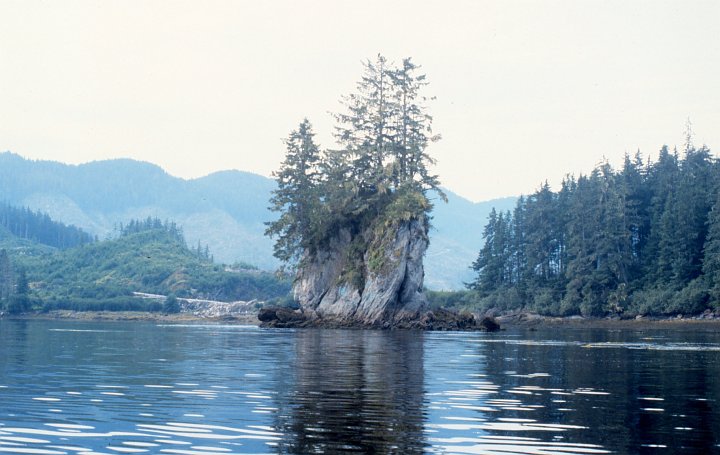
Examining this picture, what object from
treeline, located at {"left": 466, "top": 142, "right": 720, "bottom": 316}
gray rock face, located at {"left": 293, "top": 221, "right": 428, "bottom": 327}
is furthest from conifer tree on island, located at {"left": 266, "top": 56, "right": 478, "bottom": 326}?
treeline, located at {"left": 466, "top": 142, "right": 720, "bottom": 316}

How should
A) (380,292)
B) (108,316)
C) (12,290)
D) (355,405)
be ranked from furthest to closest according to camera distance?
(12,290)
(108,316)
(380,292)
(355,405)

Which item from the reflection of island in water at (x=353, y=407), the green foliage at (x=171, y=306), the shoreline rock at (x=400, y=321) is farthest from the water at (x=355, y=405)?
the green foliage at (x=171, y=306)

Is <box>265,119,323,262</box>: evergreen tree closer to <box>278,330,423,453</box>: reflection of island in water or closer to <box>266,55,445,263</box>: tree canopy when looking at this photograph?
<box>266,55,445,263</box>: tree canopy

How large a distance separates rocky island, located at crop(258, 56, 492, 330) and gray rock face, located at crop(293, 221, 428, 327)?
115 mm

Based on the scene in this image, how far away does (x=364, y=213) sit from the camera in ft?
355

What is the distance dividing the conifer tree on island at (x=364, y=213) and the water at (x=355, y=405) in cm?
5806

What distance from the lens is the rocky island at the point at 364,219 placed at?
99.0m

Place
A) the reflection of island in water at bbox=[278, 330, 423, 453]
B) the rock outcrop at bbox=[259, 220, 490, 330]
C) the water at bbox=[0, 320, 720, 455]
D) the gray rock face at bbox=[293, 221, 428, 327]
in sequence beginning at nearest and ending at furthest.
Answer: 1. the reflection of island in water at bbox=[278, 330, 423, 453]
2. the water at bbox=[0, 320, 720, 455]
3. the rock outcrop at bbox=[259, 220, 490, 330]
4. the gray rock face at bbox=[293, 221, 428, 327]

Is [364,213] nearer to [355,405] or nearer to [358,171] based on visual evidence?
[358,171]

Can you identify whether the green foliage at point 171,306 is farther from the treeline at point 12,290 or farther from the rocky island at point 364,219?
the rocky island at point 364,219

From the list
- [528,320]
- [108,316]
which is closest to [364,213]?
[528,320]

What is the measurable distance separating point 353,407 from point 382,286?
76904 mm

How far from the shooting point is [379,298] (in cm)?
9819

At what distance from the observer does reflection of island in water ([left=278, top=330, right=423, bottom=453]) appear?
1634 centimetres
